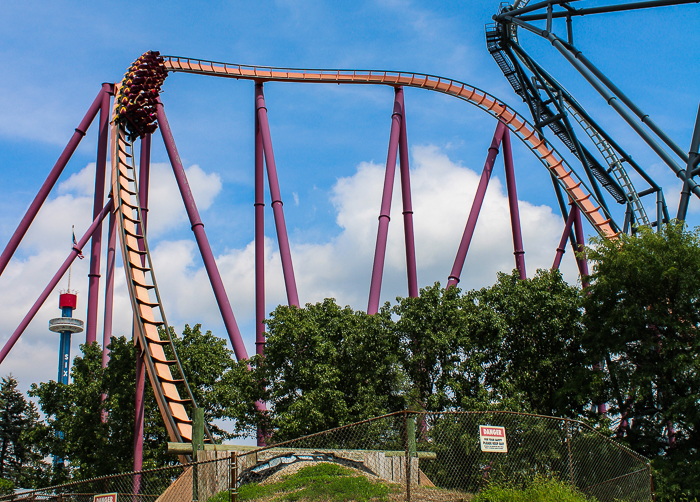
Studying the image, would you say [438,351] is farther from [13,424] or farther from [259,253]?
[13,424]

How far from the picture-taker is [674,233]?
11.8m

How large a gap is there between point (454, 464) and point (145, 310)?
6.74m

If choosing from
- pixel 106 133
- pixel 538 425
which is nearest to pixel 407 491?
pixel 538 425

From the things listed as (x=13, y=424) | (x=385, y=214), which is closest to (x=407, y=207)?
(x=385, y=214)

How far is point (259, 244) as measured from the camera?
55.5 ft

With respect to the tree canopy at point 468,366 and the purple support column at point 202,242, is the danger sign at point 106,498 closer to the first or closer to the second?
the tree canopy at point 468,366

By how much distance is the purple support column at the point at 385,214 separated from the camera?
15336mm

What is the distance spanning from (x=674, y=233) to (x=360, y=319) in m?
6.38

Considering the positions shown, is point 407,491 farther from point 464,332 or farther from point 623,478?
point 464,332

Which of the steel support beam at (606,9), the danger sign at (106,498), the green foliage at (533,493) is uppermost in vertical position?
the steel support beam at (606,9)

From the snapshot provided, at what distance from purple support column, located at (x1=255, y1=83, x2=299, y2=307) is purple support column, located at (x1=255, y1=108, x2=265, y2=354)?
38 cm

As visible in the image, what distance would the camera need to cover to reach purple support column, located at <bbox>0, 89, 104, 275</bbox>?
16.6 m

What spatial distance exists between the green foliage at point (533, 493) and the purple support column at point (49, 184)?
1412 cm

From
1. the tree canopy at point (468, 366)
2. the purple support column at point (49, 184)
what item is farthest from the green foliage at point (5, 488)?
the purple support column at point (49, 184)
